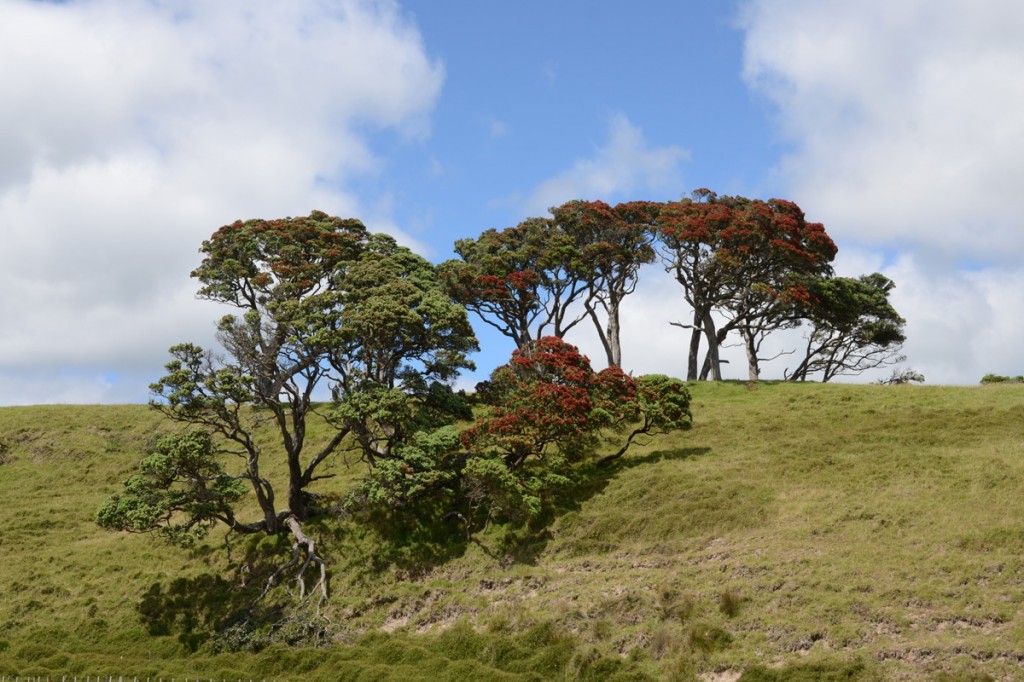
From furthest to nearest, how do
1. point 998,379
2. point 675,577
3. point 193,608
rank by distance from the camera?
point 998,379 → point 193,608 → point 675,577

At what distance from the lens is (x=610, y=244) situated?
222ft

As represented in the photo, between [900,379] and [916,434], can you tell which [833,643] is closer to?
[916,434]

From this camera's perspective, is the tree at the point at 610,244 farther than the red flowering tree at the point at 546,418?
Yes

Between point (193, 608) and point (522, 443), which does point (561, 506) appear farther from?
point (193, 608)

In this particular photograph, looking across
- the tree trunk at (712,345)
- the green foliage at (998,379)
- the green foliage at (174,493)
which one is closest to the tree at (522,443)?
the green foliage at (174,493)

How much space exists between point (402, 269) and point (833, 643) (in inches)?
1223

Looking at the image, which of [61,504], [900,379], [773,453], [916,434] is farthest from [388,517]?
[900,379]

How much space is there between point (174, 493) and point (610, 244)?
4013 cm

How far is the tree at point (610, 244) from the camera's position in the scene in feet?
222

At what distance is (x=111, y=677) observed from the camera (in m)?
29.1

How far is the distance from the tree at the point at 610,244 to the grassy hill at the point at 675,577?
1949cm

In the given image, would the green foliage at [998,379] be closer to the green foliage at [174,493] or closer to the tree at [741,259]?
the tree at [741,259]

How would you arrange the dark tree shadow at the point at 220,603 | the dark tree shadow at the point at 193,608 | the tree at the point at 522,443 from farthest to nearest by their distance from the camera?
the tree at the point at 522,443 → the dark tree shadow at the point at 193,608 → the dark tree shadow at the point at 220,603

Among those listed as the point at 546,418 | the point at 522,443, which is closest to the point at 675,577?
the point at 522,443
